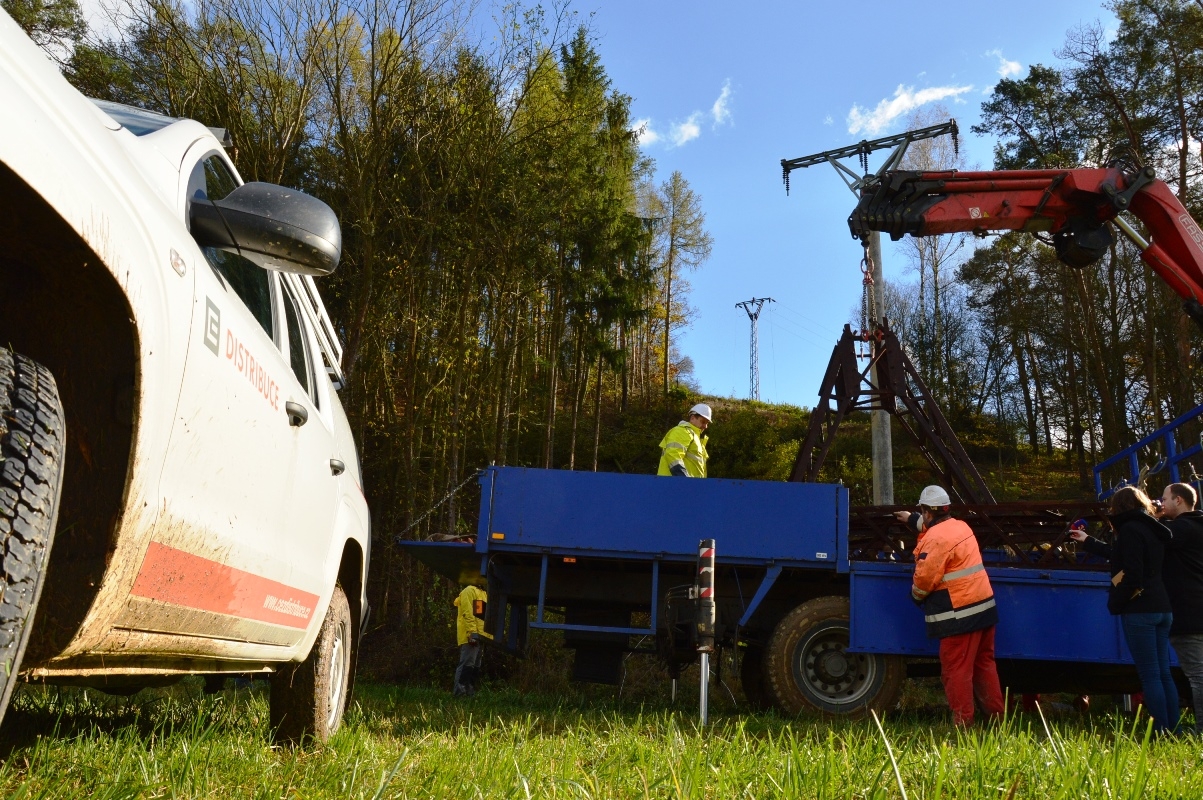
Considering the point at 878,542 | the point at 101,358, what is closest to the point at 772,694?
the point at 878,542

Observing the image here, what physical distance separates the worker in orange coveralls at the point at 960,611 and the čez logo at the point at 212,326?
223 inches

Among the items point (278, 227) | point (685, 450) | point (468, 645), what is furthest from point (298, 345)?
point (468, 645)

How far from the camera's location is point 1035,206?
9.53 m

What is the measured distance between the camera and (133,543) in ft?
6.17

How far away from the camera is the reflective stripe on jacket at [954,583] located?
6.67 m

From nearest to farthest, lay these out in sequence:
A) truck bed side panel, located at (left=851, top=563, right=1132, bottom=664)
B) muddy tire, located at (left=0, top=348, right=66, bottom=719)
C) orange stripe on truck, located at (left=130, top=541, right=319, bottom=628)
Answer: muddy tire, located at (left=0, top=348, right=66, bottom=719), orange stripe on truck, located at (left=130, top=541, right=319, bottom=628), truck bed side panel, located at (left=851, top=563, right=1132, bottom=664)

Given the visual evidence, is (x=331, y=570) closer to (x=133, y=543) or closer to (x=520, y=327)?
(x=133, y=543)

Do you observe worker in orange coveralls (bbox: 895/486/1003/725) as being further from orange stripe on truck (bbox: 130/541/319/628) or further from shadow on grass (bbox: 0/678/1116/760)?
orange stripe on truck (bbox: 130/541/319/628)

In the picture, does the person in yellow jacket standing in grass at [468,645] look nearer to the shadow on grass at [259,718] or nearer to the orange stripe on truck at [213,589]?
the shadow on grass at [259,718]

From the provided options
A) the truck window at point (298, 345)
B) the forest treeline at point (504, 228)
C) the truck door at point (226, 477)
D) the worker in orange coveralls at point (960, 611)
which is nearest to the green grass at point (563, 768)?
the truck door at point (226, 477)

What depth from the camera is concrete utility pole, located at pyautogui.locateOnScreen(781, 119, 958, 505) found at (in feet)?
54.0

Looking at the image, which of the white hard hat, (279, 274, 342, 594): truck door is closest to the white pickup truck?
(279, 274, 342, 594): truck door

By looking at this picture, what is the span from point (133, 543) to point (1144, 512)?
20.7 feet

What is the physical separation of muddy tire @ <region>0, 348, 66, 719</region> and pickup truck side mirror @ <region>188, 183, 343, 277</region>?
682 mm
